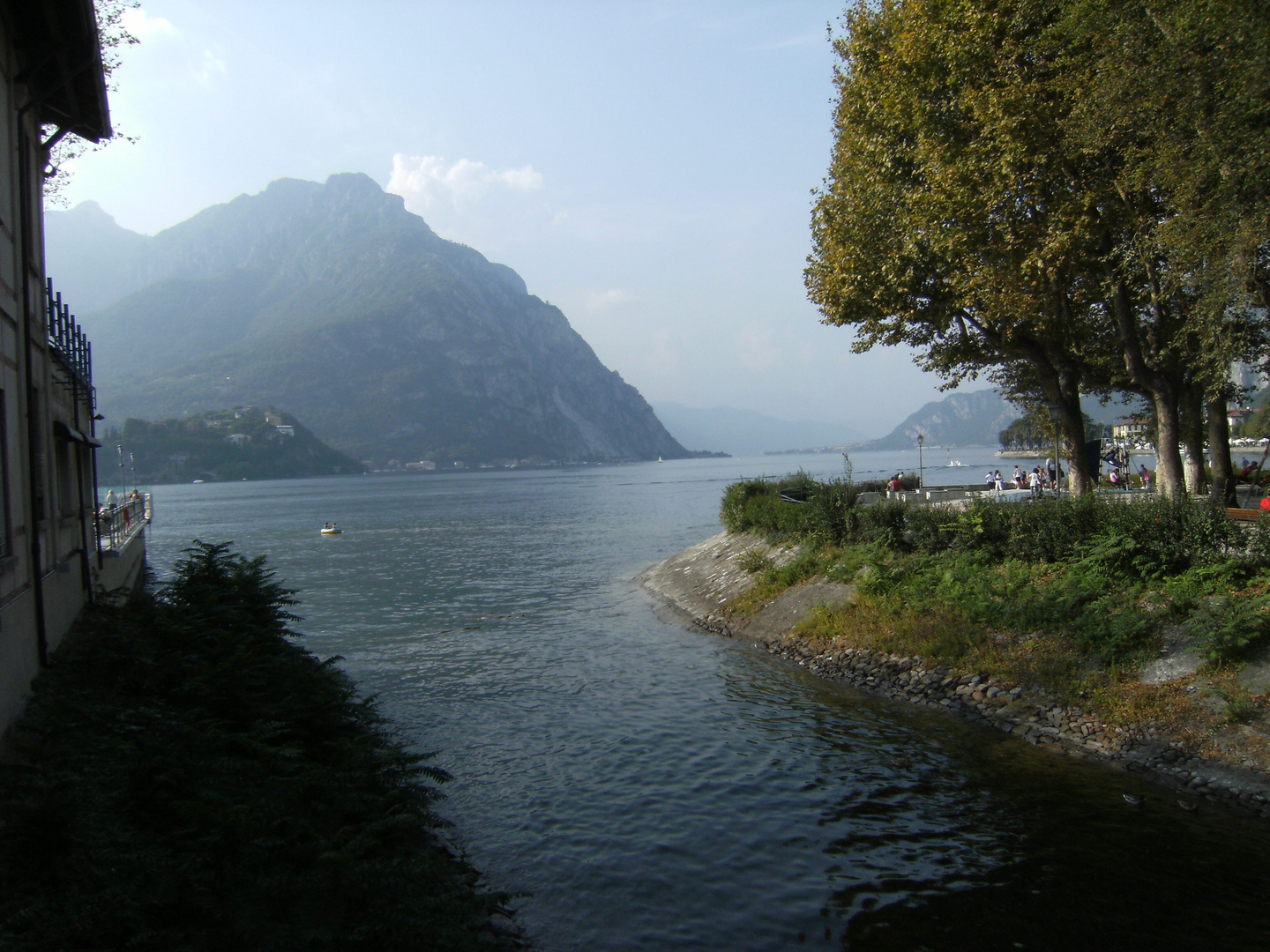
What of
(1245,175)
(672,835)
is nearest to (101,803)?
(672,835)

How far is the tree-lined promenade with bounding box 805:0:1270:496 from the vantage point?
16172 mm

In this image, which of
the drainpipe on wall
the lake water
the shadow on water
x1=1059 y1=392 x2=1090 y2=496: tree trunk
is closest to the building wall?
the drainpipe on wall

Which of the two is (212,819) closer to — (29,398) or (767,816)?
(767,816)

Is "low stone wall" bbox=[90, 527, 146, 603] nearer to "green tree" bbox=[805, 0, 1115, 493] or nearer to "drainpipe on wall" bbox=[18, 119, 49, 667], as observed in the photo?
"drainpipe on wall" bbox=[18, 119, 49, 667]

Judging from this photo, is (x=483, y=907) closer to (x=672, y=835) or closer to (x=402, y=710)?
(x=672, y=835)

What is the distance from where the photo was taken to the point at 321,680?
14656 millimetres

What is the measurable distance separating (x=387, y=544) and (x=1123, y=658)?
53122 millimetres

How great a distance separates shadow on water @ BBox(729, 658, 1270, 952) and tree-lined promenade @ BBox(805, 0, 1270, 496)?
33.8ft

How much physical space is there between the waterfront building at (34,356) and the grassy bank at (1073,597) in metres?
17.4

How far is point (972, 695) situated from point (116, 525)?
29.8 meters

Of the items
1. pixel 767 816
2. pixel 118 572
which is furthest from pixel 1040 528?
pixel 118 572

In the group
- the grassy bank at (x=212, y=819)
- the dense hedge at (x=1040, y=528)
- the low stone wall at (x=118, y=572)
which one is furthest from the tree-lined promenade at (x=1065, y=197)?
the low stone wall at (x=118, y=572)

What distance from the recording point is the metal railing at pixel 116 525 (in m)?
25.6

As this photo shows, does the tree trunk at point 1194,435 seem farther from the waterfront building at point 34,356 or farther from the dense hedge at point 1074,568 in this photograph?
the waterfront building at point 34,356
